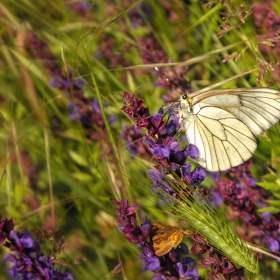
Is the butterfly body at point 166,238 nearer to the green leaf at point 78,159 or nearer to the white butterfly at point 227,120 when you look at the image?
the white butterfly at point 227,120

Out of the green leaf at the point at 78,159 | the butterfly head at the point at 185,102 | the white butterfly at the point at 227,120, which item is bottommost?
the white butterfly at the point at 227,120

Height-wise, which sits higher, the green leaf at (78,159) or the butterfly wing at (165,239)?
the green leaf at (78,159)

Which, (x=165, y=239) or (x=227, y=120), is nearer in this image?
(x=165, y=239)

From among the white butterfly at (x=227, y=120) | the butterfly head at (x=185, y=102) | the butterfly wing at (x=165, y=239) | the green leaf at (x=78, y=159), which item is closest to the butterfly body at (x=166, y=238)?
the butterfly wing at (x=165, y=239)

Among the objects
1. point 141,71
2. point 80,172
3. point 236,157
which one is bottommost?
point 236,157

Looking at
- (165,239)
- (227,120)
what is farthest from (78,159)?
(165,239)

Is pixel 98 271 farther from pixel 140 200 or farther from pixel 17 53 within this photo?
pixel 17 53

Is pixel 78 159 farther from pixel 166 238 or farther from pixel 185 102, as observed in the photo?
pixel 166 238

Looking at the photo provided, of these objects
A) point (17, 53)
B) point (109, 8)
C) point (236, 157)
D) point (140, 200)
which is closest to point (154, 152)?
point (236, 157)
